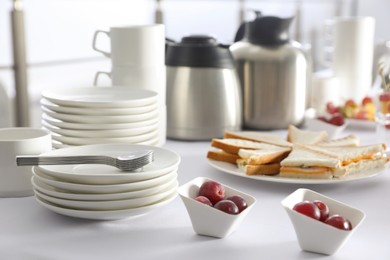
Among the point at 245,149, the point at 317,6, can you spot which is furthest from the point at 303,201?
the point at 317,6

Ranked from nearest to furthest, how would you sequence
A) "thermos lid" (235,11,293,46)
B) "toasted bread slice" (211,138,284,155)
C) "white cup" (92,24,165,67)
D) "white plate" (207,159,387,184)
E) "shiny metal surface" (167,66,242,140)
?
"white plate" (207,159,387,184), "toasted bread slice" (211,138,284,155), "white cup" (92,24,165,67), "shiny metal surface" (167,66,242,140), "thermos lid" (235,11,293,46)

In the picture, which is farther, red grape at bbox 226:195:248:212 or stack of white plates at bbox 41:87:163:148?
stack of white plates at bbox 41:87:163:148

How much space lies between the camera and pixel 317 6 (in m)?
5.48

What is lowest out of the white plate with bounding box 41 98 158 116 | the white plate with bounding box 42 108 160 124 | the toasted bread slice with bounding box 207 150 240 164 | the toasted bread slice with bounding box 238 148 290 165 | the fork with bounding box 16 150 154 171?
the toasted bread slice with bounding box 207 150 240 164

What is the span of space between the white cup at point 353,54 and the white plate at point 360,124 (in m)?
0.31

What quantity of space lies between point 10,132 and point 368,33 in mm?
1166

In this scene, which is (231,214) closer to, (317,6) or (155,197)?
(155,197)

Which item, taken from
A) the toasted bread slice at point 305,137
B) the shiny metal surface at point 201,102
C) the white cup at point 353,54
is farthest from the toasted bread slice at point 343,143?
the white cup at point 353,54

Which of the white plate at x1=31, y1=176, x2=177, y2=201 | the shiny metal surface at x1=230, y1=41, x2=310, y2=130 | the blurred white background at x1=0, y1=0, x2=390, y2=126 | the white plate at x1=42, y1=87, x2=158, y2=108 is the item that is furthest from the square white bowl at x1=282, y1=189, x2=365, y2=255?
the blurred white background at x1=0, y1=0, x2=390, y2=126

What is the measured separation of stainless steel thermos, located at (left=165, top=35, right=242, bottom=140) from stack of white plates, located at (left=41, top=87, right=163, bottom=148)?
209 millimetres

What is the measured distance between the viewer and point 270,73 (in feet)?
4.49

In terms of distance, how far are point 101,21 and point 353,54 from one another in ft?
9.42

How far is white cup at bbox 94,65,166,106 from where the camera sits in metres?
1.20

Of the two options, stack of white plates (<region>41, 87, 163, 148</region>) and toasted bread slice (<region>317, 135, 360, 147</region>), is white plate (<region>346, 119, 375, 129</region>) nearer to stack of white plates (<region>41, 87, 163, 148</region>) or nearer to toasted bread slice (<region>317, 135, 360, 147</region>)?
toasted bread slice (<region>317, 135, 360, 147</region>)
